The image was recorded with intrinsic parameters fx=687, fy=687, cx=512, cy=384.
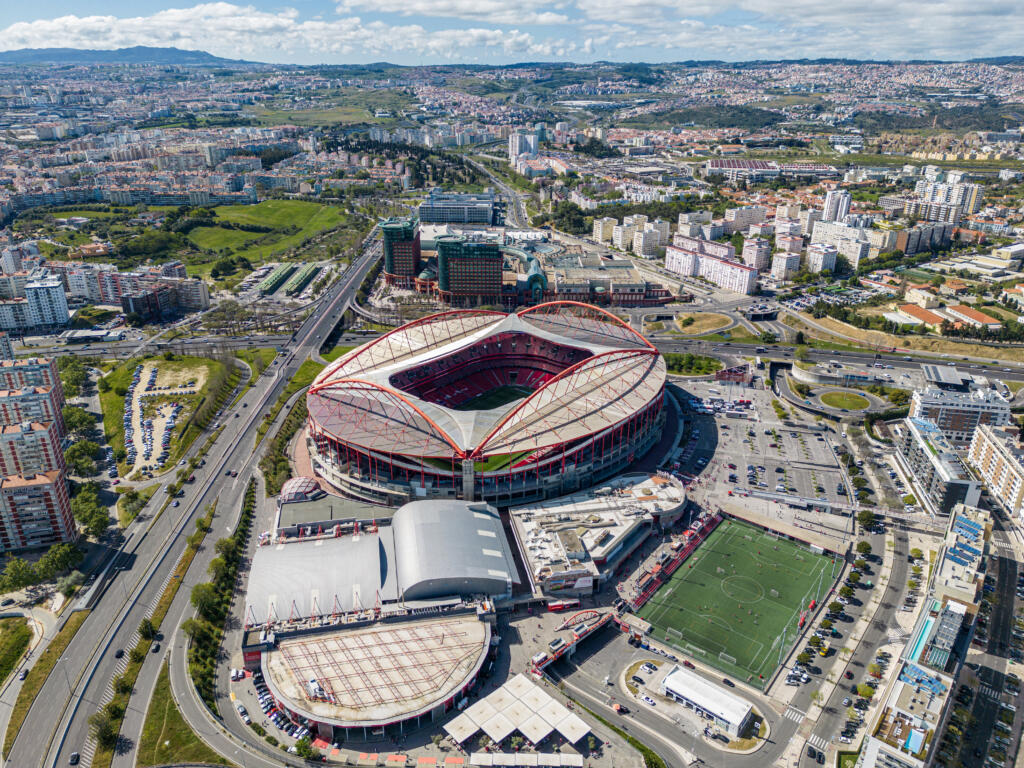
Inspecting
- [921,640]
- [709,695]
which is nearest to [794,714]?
[709,695]

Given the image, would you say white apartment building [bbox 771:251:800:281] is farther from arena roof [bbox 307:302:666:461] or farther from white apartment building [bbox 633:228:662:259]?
arena roof [bbox 307:302:666:461]

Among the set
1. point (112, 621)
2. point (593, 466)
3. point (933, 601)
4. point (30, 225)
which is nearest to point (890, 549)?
point (933, 601)

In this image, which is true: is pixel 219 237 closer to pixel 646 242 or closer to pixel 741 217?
pixel 646 242

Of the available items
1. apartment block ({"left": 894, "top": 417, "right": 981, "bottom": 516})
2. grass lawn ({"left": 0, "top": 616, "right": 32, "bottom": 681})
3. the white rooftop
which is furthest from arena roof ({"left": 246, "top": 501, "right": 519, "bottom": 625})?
apartment block ({"left": 894, "top": 417, "right": 981, "bottom": 516})

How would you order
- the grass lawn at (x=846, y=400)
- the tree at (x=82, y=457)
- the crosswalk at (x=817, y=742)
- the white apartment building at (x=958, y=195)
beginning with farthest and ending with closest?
1. the white apartment building at (x=958, y=195)
2. the grass lawn at (x=846, y=400)
3. the tree at (x=82, y=457)
4. the crosswalk at (x=817, y=742)

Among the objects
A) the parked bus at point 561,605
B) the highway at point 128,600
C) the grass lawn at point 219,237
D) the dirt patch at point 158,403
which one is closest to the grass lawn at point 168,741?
the highway at point 128,600

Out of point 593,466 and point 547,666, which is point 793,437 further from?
point 547,666

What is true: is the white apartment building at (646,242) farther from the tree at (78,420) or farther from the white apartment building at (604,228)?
the tree at (78,420)
